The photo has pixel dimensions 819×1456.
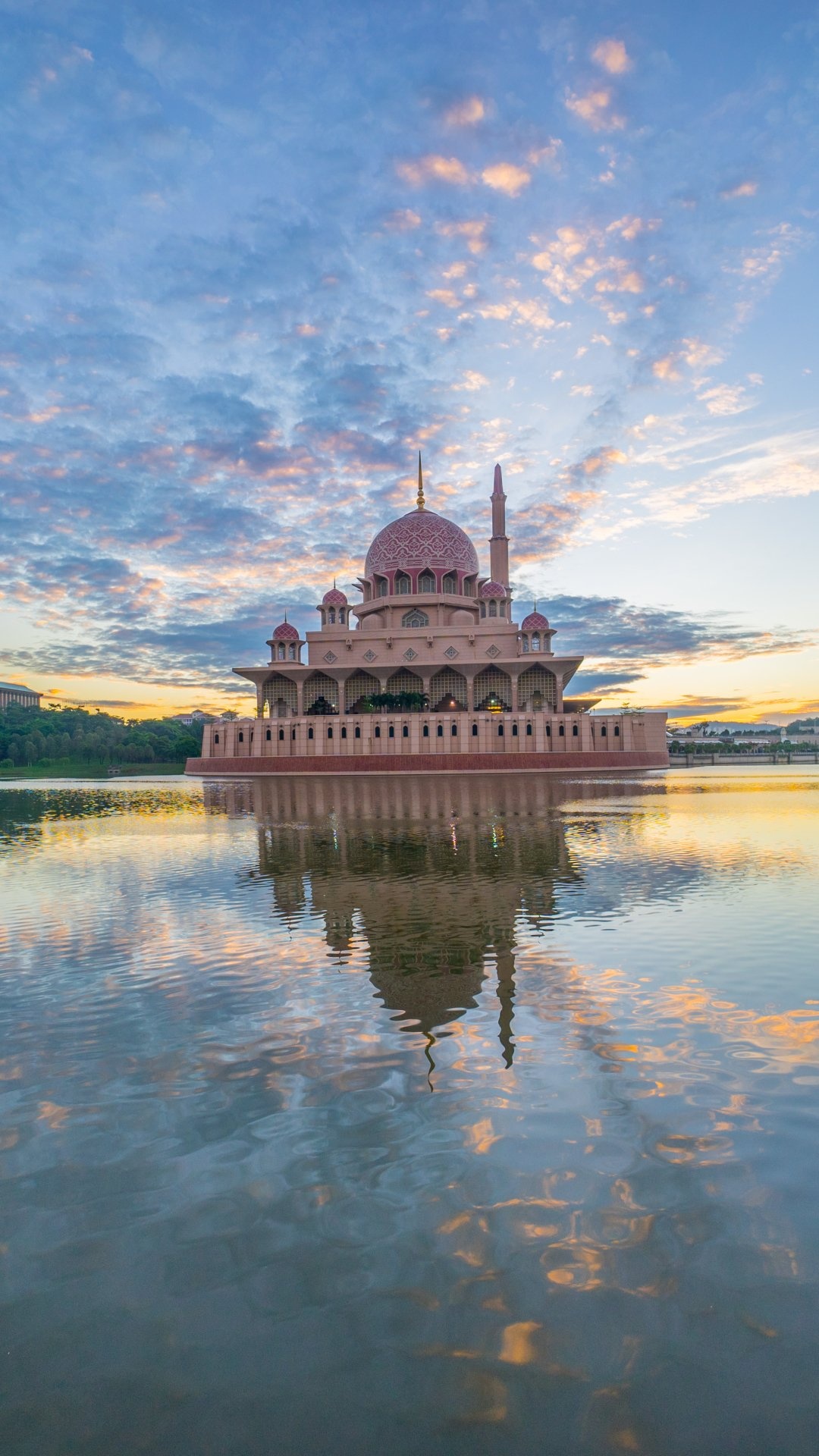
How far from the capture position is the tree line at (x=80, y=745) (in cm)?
7625

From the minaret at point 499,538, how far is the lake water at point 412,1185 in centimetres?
5828

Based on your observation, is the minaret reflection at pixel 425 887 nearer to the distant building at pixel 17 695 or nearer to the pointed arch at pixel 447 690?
the pointed arch at pixel 447 690

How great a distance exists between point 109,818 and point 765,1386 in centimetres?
2224

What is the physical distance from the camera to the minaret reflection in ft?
21.6

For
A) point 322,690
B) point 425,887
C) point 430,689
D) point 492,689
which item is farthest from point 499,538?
point 425,887

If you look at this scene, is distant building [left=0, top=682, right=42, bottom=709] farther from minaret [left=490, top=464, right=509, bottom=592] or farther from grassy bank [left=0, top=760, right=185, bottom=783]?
minaret [left=490, top=464, right=509, bottom=592]

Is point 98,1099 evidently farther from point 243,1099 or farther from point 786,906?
point 786,906

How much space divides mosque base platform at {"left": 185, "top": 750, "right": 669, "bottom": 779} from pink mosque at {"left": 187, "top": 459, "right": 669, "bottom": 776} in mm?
78

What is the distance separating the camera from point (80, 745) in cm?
7744

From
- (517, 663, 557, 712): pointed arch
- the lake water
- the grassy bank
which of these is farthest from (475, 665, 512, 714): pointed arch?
the lake water

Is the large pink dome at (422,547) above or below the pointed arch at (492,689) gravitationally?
above

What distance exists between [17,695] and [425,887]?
154847 millimetres

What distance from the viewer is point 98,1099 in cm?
462

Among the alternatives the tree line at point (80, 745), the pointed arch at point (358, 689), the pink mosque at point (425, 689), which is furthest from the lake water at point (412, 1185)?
the tree line at point (80, 745)
